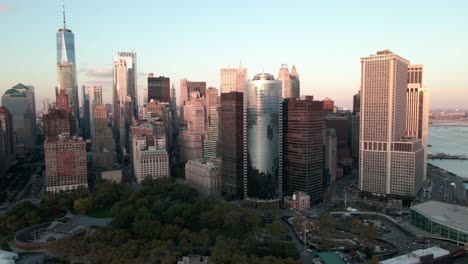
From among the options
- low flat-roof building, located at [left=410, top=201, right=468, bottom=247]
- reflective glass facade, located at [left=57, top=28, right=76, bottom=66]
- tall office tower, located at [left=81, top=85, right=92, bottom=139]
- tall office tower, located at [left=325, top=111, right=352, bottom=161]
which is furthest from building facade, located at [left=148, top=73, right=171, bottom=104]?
low flat-roof building, located at [left=410, top=201, right=468, bottom=247]

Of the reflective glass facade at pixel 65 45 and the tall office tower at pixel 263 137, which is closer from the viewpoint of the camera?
the tall office tower at pixel 263 137

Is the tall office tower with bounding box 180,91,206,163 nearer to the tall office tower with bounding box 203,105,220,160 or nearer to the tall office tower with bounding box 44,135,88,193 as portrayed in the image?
the tall office tower with bounding box 203,105,220,160

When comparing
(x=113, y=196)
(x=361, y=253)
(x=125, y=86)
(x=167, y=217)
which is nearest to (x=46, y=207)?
(x=113, y=196)

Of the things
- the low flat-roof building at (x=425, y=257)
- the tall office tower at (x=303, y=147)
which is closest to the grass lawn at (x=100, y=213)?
the tall office tower at (x=303, y=147)

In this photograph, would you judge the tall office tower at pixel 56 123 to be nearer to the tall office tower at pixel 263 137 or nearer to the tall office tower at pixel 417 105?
the tall office tower at pixel 263 137

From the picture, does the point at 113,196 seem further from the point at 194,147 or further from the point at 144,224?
the point at 194,147
